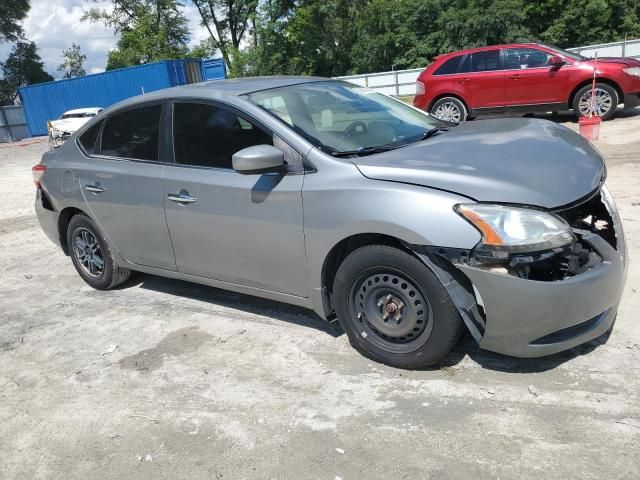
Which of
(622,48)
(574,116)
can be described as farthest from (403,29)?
(574,116)

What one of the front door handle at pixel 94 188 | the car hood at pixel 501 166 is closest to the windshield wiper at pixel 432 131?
the car hood at pixel 501 166

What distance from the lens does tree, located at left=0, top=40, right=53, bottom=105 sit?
48.5 m

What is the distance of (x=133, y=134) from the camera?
4535 mm

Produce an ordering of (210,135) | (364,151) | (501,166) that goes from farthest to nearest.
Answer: (210,135), (364,151), (501,166)

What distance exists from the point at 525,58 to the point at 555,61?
0.64 m

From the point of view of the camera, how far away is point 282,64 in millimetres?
43125

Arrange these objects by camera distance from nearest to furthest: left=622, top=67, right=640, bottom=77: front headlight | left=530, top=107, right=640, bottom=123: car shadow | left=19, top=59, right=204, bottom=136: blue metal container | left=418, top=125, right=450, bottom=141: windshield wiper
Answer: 1. left=418, top=125, right=450, bottom=141: windshield wiper
2. left=622, top=67, right=640, bottom=77: front headlight
3. left=530, top=107, right=640, bottom=123: car shadow
4. left=19, top=59, right=204, bottom=136: blue metal container

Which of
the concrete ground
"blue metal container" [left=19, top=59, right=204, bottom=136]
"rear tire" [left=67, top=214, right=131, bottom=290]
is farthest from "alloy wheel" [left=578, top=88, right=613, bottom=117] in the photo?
"blue metal container" [left=19, top=59, right=204, bottom=136]

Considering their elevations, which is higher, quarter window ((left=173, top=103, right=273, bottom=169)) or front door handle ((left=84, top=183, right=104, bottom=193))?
quarter window ((left=173, top=103, right=273, bottom=169))

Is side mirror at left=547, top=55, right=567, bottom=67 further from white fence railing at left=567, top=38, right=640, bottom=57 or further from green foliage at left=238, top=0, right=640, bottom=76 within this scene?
green foliage at left=238, top=0, right=640, bottom=76

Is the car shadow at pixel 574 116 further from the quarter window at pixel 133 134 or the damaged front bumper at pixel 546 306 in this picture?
the damaged front bumper at pixel 546 306

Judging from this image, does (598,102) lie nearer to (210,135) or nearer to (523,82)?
(523,82)

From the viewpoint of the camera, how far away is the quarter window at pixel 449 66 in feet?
40.3

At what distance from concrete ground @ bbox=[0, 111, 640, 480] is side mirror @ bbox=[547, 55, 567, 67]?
26.8ft
